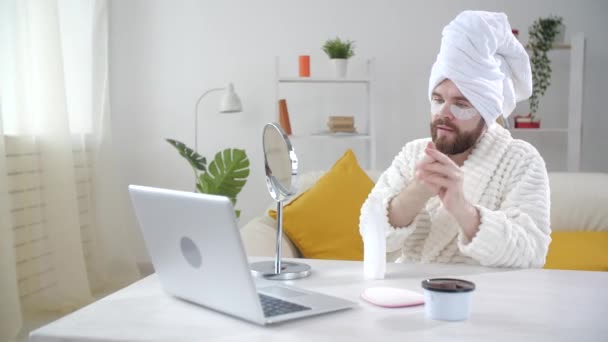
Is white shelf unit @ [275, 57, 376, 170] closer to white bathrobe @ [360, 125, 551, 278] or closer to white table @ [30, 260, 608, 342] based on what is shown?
white bathrobe @ [360, 125, 551, 278]

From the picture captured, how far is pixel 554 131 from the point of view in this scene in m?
3.92

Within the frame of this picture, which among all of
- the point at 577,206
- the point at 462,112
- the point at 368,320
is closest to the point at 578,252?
the point at 577,206

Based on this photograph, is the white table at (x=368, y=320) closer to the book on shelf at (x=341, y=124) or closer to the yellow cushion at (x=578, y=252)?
the yellow cushion at (x=578, y=252)

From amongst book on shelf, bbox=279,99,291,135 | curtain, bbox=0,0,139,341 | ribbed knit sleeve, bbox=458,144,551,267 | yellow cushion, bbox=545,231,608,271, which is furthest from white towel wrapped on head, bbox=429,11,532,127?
book on shelf, bbox=279,99,291,135

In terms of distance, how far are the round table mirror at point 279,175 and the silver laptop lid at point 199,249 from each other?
0.79 feet

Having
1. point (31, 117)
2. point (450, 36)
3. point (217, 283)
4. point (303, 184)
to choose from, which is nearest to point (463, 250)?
point (450, 36)

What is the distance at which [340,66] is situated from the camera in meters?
3.76

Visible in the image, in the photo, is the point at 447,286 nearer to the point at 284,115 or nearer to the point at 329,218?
the point at 329,218

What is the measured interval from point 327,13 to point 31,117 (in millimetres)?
1897

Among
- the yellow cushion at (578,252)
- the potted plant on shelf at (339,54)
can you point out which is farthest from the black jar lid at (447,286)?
the potted plant on shelf at (339,54)

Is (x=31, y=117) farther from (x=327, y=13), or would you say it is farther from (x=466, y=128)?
(x=466, y=128)

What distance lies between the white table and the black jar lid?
0.05 metres

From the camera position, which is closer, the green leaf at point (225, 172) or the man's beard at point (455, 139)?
the man's beard at point (455, 139)

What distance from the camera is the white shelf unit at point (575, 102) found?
3.71 meters
